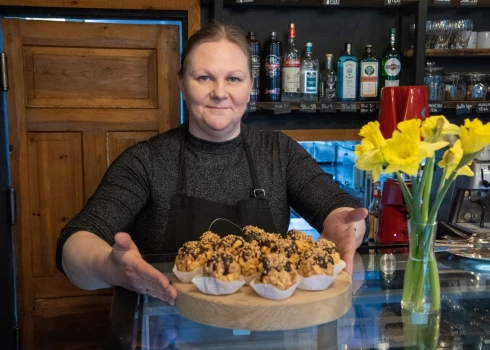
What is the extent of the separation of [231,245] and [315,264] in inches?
7.7

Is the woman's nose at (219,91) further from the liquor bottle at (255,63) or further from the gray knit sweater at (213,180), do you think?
the liquor bottle at (255,63)

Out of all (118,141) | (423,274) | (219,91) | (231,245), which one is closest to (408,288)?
(423,274)

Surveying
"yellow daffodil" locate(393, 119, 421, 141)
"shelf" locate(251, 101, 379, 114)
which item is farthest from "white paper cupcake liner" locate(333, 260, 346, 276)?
"shelf" locate(251, 101, 379, 114)

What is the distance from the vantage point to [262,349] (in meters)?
0.96

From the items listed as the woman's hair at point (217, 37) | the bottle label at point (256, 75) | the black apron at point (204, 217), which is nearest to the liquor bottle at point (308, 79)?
the bottle label at point (256, 75)

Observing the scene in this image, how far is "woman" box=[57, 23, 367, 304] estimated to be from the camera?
1.81 meters

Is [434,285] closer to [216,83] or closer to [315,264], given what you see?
[315,264]

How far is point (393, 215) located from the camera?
2.61 meters

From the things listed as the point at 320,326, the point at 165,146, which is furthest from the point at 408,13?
the point at 320,326

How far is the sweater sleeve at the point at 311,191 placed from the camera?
1826mm

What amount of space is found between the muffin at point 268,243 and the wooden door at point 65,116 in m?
1.82

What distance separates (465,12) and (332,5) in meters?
0.88

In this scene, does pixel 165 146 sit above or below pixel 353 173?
above

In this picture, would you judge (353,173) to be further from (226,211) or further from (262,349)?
(262,349)
